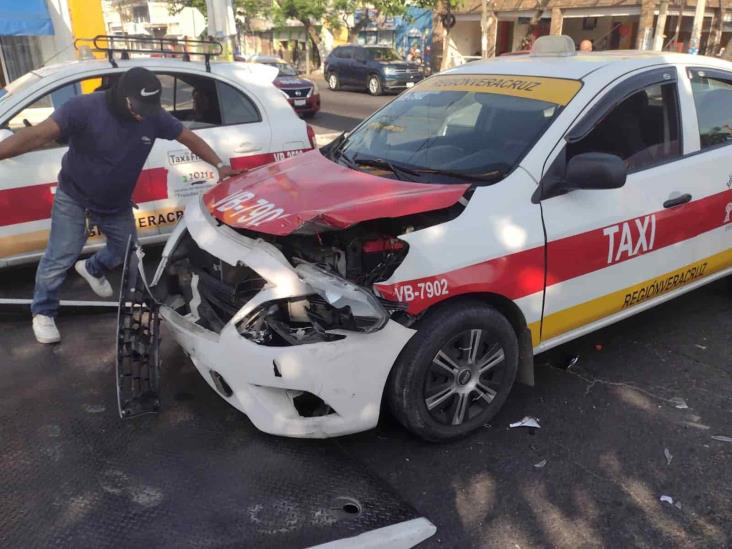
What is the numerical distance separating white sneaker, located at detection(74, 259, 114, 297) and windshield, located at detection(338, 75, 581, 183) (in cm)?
208

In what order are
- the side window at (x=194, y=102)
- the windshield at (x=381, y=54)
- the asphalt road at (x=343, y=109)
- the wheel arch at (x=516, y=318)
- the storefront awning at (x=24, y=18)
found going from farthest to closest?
the windshield at (x=381, y=54) → the asphalt road at (x=343, y=109) → the storefront awning at (x=24, y=18) → the side window at (x=194, y=102) → the wheel arch at (x=516, y=318)

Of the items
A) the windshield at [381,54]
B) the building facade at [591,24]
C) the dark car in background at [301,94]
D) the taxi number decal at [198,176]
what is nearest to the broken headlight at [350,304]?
the taxi number decal at [198,176]

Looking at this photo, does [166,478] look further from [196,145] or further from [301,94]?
[301,94]

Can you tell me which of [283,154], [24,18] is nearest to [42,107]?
[283,154]

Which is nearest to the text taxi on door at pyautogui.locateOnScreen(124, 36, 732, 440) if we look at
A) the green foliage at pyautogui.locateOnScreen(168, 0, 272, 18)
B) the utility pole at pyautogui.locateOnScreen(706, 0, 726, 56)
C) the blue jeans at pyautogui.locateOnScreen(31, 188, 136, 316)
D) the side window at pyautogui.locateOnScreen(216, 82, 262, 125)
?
the blue jeans at pyautogui.locateOnScreen(31, 188, 136, 316)

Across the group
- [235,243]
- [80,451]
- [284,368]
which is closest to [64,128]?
[235,243]

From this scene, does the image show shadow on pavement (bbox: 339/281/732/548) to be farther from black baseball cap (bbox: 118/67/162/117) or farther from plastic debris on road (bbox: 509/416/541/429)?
black baseball cap (bbox: 118/67/162/117)

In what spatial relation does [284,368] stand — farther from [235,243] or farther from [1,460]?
[1,460]

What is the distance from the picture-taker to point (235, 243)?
2.98m

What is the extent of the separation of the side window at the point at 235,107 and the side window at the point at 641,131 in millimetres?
3193

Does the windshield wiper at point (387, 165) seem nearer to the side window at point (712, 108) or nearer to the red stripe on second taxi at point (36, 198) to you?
the red stripe on second taxi at point (36, 198)

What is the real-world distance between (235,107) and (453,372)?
356cm

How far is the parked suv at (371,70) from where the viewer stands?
2219 cm

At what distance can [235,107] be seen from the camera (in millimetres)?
5551
